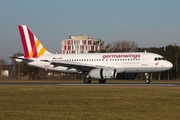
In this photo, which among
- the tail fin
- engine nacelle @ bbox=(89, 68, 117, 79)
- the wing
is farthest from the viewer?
the tail fin

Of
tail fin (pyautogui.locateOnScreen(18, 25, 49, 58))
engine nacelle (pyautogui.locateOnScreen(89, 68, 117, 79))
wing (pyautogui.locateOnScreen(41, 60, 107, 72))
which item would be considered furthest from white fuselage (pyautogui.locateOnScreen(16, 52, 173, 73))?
tail fin (pyautogui.locateOnScreen(18, 25, 49, 58))

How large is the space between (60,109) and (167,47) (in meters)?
98.0

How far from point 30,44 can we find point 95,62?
12.3 m

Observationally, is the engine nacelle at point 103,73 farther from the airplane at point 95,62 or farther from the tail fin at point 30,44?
the tail fin at point 30,44

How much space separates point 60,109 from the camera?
67.3 ft

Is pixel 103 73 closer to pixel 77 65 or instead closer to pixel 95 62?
pixel 95 62

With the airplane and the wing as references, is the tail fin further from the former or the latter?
the wing

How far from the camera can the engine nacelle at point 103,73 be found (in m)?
52.2

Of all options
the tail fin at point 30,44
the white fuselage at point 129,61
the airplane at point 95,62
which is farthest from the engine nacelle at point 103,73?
the tail fin at point 30,44

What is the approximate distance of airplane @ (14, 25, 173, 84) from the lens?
53.1m

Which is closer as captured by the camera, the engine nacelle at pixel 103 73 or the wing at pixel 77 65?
the engine nacelle at pixel 103 73

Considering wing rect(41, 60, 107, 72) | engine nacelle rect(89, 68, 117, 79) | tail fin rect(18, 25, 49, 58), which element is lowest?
engine nacelle rect(89, 68, 117, 79)

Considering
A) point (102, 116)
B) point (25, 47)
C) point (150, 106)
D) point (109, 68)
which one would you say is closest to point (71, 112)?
point (102, 116)

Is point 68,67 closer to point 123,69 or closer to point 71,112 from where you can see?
point 123,69
